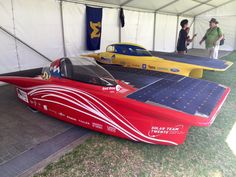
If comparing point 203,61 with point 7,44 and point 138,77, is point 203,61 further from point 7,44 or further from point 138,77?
point 7,44

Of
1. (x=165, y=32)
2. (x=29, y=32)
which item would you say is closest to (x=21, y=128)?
(x=29, y=32)

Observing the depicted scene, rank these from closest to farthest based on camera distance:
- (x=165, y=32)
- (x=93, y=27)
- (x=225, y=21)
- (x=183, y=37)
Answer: (x=183, y=37) → (x=93, y=27) → (x=165, y=32) → (x=225, y=21)

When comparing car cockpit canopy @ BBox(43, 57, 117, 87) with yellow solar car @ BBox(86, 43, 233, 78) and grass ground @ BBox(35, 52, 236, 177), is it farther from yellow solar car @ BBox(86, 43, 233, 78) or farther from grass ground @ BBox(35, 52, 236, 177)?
yellow solar car @ BBox(86, 43, 233, 78)

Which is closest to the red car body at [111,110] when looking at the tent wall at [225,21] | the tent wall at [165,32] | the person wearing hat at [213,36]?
the person wearing hat at [213,36]

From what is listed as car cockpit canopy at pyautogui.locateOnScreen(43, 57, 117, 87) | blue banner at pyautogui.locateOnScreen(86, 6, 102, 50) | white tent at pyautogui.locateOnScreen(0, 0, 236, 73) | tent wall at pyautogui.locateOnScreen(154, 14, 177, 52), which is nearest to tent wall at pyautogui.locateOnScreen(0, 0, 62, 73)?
white tent at pyautogui.locateOnScreen(0, 0, 236, 73)

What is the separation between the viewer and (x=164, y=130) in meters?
2.13

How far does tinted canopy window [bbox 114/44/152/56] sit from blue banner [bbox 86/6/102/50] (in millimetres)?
1453

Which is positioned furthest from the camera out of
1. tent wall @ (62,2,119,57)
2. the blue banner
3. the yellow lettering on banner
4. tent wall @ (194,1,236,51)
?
tent wall @ (194,1,236,51)

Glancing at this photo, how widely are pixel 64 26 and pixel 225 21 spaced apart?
10.4m

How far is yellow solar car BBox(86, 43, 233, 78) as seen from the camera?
167 inches

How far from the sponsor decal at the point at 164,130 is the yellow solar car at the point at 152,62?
236cm

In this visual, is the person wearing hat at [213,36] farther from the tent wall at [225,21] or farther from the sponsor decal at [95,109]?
the tent wall at [225,21]

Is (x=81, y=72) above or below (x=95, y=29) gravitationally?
below

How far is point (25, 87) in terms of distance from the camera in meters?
3.04
